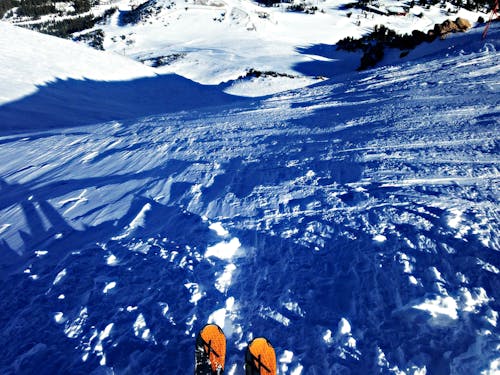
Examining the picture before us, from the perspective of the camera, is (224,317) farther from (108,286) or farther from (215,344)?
(108,286)

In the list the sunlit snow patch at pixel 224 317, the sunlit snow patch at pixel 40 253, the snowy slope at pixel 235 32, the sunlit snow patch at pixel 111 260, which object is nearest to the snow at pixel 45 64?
the snowy slope at pixel 235 32

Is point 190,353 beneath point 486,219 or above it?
beneath

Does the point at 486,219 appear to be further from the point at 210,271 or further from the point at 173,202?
the point at 173,202

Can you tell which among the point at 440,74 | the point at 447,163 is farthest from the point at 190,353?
the point at 440,74

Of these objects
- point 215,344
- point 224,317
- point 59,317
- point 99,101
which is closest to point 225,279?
point 224,317

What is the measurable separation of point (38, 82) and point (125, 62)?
24.0 ft

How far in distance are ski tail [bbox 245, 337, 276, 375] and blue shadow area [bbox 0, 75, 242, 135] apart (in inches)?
458

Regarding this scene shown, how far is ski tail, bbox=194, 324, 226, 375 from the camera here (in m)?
2.70

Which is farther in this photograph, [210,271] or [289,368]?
[210,271]

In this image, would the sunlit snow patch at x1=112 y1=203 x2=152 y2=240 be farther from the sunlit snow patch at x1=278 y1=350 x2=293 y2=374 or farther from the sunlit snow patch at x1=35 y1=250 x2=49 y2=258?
the sunlit snow patch at x1=278 y1=350 x2=293 y2=374

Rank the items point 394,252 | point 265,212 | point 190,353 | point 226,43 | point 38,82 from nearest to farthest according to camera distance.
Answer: point 190,353, point 394,252, point 265,212, point 38,82, point 226,43

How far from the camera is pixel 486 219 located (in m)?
3.68

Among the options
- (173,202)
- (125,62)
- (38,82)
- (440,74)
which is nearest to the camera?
(173,202)

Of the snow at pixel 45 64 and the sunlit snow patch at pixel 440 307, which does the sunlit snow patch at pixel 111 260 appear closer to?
the sunlit snow patch at pixel 440 307
